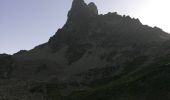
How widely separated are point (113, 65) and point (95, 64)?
69.0 feet

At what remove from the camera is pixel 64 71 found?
189375 millimetres

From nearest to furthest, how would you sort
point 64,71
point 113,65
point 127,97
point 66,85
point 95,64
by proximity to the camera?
point 127,97
point 66,85
point 113,65
point 95,64
point 64,71

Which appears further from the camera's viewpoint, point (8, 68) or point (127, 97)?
point (8, 68)

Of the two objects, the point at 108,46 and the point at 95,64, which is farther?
the point at 108,46

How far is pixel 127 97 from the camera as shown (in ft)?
130

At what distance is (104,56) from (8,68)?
58.4m

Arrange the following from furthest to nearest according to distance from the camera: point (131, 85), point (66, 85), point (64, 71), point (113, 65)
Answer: point (64, 71), point (113, 65), point (66, 85), point (131, 85)

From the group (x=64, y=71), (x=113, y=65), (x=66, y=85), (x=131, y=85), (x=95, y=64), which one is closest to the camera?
(x=131, y=85)

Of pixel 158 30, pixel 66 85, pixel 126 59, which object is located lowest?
pixel 66 85

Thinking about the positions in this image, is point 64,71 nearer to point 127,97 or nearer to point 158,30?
point 158,30

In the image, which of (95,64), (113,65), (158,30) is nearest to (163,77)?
(113,65)

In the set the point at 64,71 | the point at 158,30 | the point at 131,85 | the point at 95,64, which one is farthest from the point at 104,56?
the point at 131,85

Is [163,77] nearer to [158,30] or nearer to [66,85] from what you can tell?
[66,85]

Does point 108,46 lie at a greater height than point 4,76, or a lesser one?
greater
